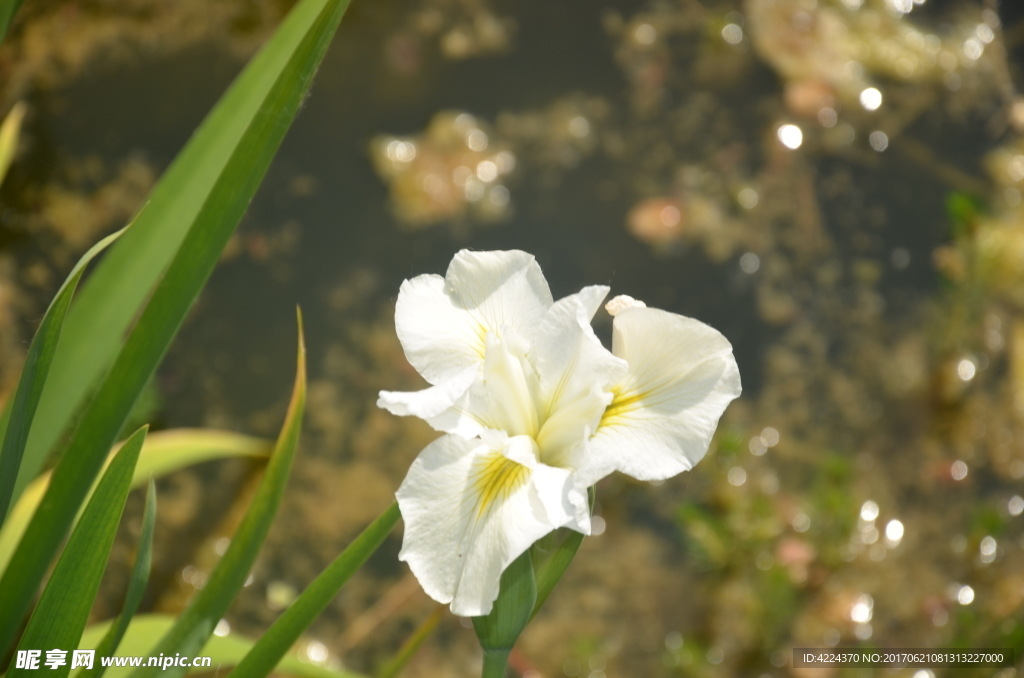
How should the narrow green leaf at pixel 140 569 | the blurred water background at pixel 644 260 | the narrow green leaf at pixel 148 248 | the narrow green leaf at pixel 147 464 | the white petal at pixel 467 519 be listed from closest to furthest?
the white petal at pixel 467 519 → the narrow green leaf at pixel 140 569 → the narrow green leaf at pixel 148 248 → the narrow green leaf at pixel 147 464 → the blurred water background at pixel 644 260

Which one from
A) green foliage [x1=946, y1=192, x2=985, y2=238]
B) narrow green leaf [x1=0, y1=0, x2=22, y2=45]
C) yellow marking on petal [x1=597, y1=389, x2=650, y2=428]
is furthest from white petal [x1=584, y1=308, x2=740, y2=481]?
green foliage [x1=946, y1=192, x2=985, y2=238]

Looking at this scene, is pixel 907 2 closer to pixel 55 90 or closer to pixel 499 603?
pixel 499 603

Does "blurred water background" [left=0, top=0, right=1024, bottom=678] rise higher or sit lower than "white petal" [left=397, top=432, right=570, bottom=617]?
lower

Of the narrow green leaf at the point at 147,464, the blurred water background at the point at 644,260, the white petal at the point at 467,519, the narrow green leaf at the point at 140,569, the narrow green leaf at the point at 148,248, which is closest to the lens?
the white petal at the point at 467,519

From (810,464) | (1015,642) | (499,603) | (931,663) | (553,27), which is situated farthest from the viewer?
(553,27)

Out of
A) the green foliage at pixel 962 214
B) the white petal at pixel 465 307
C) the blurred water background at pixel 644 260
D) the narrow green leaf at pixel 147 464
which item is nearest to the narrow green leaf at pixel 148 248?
the narrow green leaf at pixel 147 464

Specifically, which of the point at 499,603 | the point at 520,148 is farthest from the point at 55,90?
the point at 499,603

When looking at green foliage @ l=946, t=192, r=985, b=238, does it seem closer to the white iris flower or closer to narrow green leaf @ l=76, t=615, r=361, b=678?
the white iris flower

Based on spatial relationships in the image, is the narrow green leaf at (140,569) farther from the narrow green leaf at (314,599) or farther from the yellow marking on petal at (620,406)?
the yellow marking on petal at (620,406)
